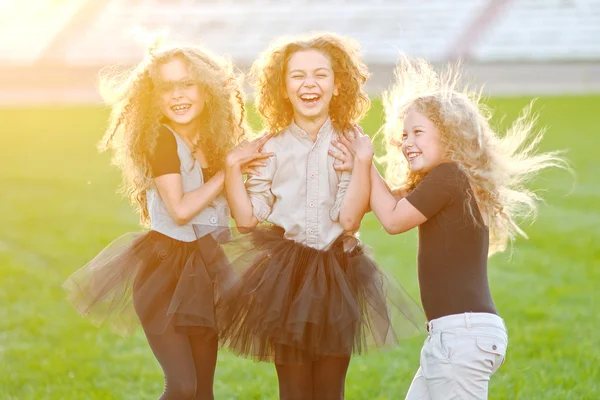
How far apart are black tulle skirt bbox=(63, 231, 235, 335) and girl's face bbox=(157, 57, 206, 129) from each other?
43cm

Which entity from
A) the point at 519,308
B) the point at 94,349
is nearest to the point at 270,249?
A: the point at 94,349

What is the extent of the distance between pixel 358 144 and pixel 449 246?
0.47 meters

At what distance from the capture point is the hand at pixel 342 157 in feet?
10.6

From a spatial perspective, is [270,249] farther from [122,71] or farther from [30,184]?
[30,184]

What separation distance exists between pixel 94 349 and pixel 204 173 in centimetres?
211

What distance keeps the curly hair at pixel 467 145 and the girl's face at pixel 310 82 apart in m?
0.30

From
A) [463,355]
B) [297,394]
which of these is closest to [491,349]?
[463,355]

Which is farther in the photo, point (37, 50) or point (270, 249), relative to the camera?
point (37, 50)

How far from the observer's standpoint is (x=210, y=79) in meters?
3.37

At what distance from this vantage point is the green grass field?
4566 millimetres

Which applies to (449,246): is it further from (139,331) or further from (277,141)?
(139,331)

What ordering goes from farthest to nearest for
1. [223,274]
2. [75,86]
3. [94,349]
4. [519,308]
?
[75,86], [519,308], [94,349], [223,274]

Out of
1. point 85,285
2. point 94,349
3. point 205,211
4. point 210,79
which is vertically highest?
point 210,79

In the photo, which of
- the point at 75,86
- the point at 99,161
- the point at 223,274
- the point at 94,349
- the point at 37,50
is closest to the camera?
the point at 223,274
